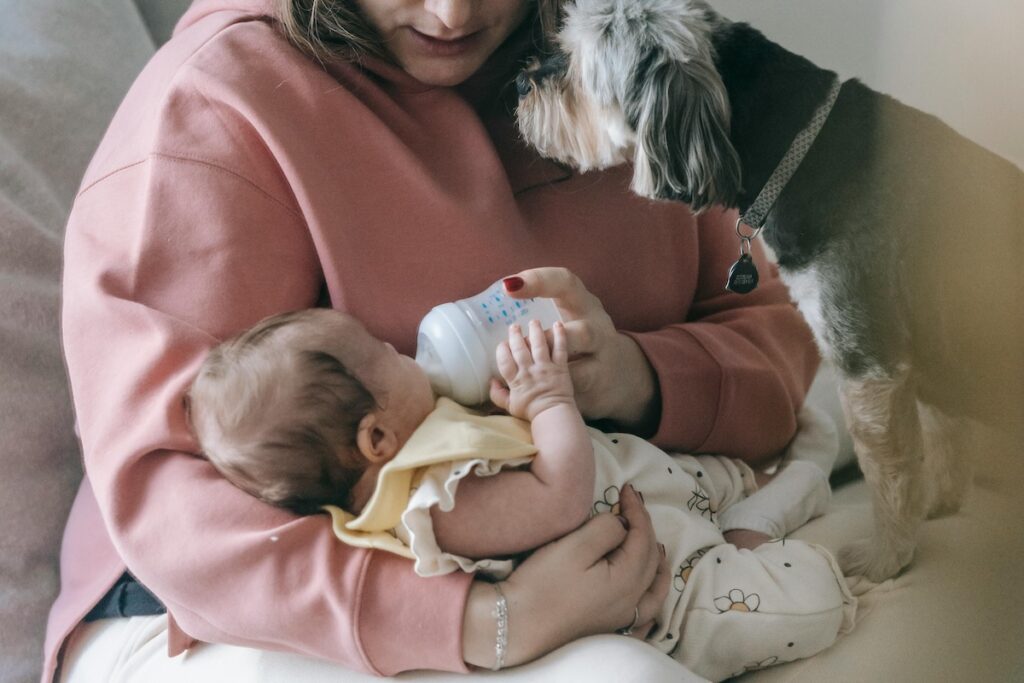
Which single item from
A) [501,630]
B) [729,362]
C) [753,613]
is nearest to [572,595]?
[501,630]

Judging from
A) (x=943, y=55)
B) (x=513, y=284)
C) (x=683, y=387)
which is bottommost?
(x=683, y=387)

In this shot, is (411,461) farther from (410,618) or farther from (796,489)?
(796,489)

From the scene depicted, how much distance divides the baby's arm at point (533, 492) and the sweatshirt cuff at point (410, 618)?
36 mm

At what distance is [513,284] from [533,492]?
0.19 m

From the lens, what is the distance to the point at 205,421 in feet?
2.48

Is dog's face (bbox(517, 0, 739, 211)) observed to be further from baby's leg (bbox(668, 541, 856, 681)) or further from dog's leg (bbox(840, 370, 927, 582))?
baby's leg (bbox(668, 541, 856, 681))

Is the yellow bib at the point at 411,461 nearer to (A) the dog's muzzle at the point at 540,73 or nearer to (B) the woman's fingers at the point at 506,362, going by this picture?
(B) the woman's fingers at the point at 506,362

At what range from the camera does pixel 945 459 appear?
2.99 ft

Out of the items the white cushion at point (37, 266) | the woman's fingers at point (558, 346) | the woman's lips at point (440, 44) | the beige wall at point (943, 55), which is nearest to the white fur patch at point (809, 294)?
the beige wall at point (943, 55)

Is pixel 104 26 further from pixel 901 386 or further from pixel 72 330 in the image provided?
pixel 901 386

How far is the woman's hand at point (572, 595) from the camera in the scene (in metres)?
0.75

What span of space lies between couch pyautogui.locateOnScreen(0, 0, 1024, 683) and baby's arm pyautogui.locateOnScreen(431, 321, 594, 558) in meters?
0.16

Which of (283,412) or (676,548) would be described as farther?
(676,548)

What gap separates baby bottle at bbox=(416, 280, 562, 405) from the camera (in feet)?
2.71
